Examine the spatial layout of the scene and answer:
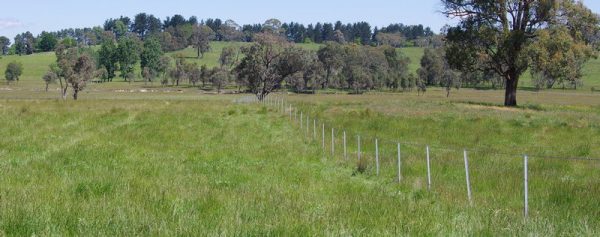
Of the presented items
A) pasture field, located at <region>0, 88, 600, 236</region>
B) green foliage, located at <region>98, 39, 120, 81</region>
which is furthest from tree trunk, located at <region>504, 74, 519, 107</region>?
green foliage, located at <region>98, 39, 120, 81</region>

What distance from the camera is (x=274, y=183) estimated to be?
42.4 feet

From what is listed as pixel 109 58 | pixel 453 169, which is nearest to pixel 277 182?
pixel 453 169

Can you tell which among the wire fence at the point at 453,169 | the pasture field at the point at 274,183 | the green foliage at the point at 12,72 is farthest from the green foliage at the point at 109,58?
the wire fence at the point at 453,169

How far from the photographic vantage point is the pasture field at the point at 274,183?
766 cm

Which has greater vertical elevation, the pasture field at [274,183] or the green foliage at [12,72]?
the green foliage at [12,72]

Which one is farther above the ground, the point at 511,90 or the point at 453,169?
the point at 511,90

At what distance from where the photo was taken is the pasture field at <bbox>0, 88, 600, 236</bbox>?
25.1 feet

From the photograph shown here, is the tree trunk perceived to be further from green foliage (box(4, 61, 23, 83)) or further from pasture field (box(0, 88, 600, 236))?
green foliage (box(4, 61, 23, 83))

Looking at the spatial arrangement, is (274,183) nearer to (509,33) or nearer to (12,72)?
(509,33)

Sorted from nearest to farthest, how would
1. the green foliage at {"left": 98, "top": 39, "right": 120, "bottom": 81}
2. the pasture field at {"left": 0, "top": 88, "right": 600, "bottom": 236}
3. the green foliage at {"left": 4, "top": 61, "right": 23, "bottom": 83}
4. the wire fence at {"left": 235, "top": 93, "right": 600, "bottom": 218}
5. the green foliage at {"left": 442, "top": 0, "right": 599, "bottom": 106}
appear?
the pasture field at {"left": 0, "top": 88, "right": 600, "bottom": 236} → the wire fence at {"left": 235, "top": 93, "right": 600, "bottom": 218} → the green foliage at {"left": 442, "top": 0, "right": 599, "bottom": 106} → the green foliage at {"left": 4, "top": 61, "right": 23, "bottom": 83} → the green foliage at {"left": 98, "top": 39, "right": 120, "bottom": 81}

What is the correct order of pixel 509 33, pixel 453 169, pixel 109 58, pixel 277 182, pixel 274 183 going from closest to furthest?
pixel 274 183 < pixel 277 182 < pixel 453 169 < pixel 509 33 < pixel 109 58

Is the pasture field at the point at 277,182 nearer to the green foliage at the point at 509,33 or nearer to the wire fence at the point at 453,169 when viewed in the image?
the wire fence at the point at 453,169

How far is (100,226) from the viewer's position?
23.1 ft

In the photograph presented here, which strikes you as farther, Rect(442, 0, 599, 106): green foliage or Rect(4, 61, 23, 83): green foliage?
Rect(4, 61, 23, 83): green foliage
